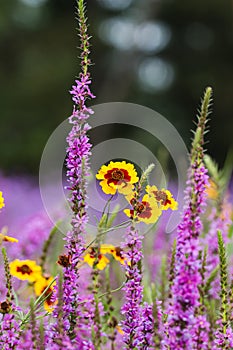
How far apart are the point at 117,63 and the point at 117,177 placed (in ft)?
35.9

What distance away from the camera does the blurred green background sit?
11.4 meters

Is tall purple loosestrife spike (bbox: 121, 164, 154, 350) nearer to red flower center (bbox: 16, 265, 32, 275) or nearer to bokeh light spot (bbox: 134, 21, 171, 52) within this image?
red flower center (bbox: 16, 265, 32, 275)

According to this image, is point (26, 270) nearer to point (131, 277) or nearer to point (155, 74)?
point (131, 277)

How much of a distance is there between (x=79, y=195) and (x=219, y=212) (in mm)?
957

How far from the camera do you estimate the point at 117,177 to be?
3.85ft

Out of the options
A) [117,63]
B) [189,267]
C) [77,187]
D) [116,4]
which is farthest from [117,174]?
[116,4]

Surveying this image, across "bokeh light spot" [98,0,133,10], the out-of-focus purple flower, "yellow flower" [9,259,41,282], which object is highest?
"bokeh light spot" [98,0,133,10]

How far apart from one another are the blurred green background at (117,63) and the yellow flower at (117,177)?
32.1 ft

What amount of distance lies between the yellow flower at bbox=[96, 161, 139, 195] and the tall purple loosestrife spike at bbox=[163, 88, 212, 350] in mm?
295

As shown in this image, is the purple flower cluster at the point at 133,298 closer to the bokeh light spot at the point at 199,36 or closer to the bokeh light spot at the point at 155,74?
the bokeh light spot at the point at 155,74

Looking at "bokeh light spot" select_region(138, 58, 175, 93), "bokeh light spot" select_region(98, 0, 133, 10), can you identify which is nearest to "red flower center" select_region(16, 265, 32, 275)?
"bokeh light spot" select_region(138, 58, 175, 93)

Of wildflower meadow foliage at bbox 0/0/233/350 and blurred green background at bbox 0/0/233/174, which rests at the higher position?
blurred green background at bbox 0/0/233/174

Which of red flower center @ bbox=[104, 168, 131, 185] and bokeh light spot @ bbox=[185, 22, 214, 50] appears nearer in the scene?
red flower center @ bbox=[104, 168, 131, 185]

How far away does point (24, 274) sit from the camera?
1520mm
